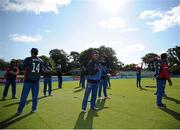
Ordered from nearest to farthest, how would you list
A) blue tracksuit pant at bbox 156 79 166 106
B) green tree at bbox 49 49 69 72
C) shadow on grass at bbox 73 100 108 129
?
1. shadow on grass at bbox 73 100 108 129
2. blue tracksuit pant at bbox 156 79 166 106
3. green tree at bbox 49 49 69 72

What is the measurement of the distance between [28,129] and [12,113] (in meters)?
2.48

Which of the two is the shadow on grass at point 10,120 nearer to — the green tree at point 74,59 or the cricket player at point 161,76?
the cricket player at point 161,76

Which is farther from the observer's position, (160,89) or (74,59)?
(74,59)

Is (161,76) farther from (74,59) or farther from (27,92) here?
(74,59)

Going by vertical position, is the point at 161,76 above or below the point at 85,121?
above

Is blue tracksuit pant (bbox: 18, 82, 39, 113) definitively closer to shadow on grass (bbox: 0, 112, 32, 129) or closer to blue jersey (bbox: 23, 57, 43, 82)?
blue jersey (bbox: 23, 57, 43, 82)

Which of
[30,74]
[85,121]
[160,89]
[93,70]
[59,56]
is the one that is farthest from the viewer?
[59,56]

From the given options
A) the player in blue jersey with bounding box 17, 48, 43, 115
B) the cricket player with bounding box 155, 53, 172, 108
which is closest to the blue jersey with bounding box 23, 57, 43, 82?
the player in blue jersey with bounding box 17, 48, 43, 115

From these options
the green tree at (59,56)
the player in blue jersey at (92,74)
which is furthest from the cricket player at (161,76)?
the green tree at (59,56)

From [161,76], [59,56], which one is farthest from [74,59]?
[161,76]

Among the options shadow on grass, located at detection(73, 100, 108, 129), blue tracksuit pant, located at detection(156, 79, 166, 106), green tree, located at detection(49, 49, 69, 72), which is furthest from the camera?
green tree, located at detection(49, 49, 69, 72)

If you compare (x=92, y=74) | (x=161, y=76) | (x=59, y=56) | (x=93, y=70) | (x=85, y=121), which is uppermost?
(x=59, y=56)

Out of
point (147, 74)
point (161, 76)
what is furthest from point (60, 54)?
point (161, 76)

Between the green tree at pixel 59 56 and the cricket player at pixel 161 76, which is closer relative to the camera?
the cricket player at pixel 161 76
